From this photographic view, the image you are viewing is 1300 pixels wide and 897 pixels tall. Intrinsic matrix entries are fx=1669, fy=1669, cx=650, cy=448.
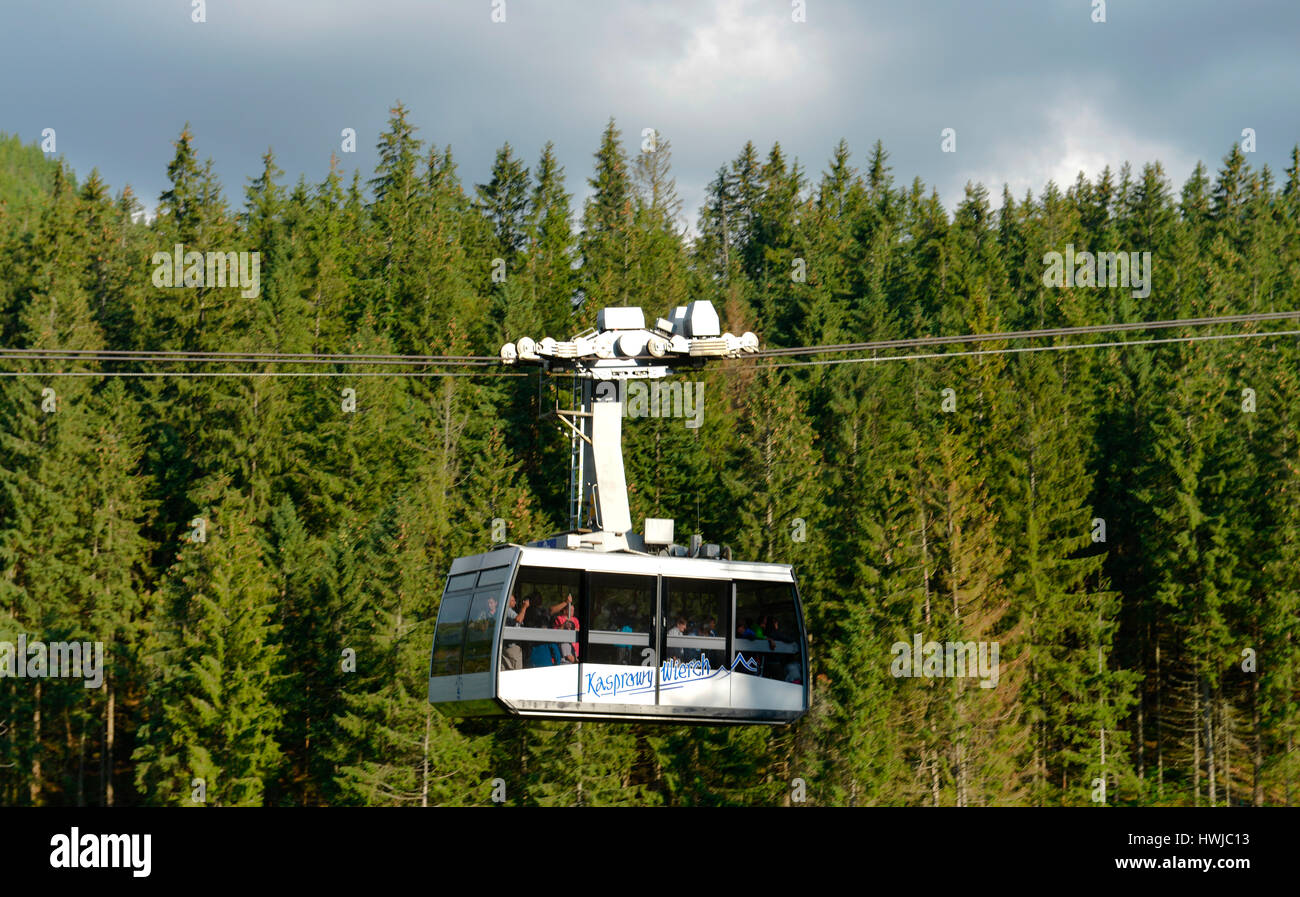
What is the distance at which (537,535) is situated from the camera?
6125 centimetres

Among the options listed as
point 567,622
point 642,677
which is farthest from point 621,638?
point 567,622

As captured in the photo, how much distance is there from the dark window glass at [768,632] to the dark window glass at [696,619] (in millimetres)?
227

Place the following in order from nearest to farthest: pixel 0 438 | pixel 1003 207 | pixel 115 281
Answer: pixel 0 438 → pixel 115 281 → pixel 1003 207

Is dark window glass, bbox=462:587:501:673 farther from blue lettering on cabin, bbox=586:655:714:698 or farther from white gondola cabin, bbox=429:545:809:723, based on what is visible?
blue lettering on cabin, bbox=586:655:714:698

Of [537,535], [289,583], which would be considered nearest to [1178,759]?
[537,535]

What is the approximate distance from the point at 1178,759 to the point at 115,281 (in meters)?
61.8

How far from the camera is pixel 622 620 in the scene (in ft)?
74.7

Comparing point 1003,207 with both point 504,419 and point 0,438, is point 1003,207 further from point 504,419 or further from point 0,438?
point 0,438

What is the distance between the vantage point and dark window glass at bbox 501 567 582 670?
2219 centimetres

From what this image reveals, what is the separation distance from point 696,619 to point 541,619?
7.34 ft

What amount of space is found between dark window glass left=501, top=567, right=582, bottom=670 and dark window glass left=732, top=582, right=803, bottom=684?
242cm

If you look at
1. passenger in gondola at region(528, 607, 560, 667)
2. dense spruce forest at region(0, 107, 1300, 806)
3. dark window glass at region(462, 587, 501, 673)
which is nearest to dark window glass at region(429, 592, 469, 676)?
dark window glass at region(462, 587, 501, 673)

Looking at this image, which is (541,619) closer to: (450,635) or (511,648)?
(511,648)

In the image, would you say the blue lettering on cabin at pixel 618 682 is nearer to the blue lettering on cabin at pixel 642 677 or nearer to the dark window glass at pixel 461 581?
the blue lettering on cabin at pixel 642 677
